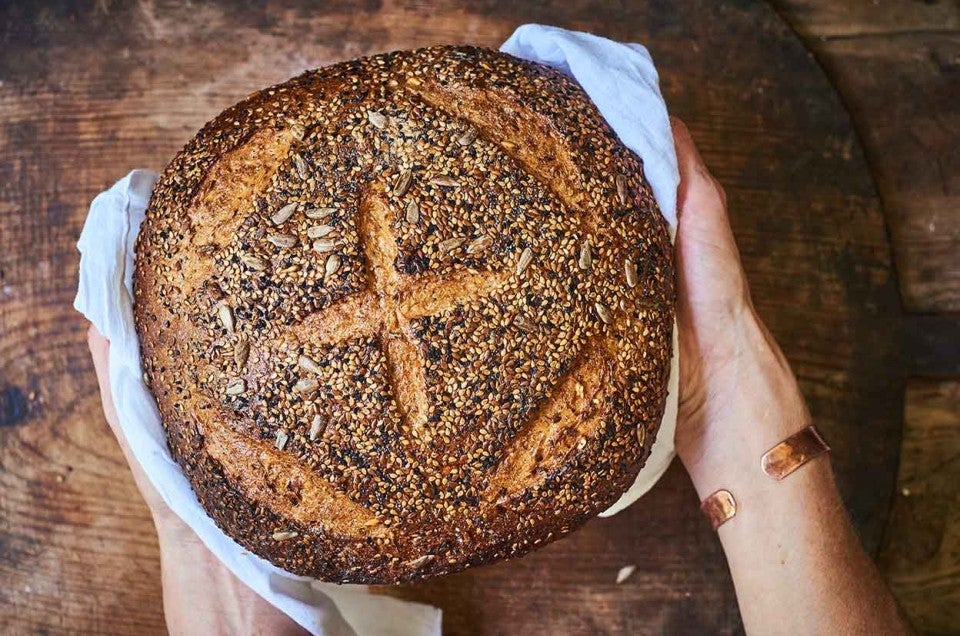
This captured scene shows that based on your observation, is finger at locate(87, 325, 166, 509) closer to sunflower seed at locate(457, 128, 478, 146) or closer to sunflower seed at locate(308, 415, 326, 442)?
sunflower seed at locate(308, 415, 326, 442)

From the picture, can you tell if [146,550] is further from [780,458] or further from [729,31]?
[729,31]

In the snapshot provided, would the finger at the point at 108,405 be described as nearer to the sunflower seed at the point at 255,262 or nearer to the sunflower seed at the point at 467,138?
the sunflower seed at the point at 255,262

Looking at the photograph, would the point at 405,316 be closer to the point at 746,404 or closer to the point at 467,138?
the point at 467,138

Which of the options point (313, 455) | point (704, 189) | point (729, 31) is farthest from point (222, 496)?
point (729, 31)

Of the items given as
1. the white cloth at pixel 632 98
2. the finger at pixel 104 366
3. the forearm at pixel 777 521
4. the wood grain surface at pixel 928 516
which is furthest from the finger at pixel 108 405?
the wood grain surface at pixel 928 516

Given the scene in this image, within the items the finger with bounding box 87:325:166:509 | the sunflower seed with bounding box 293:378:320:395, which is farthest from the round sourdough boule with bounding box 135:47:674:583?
the finger with bounding box 87:325:166:509

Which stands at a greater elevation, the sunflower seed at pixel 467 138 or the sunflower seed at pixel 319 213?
the sunflower seed at pixel 467 138
